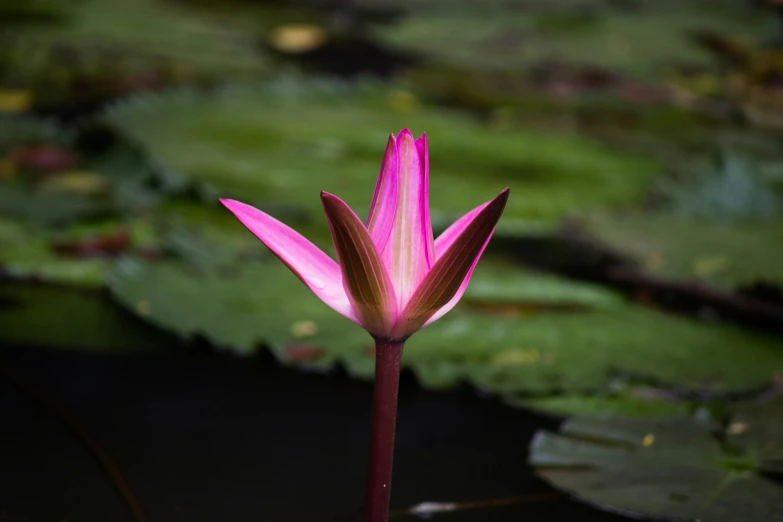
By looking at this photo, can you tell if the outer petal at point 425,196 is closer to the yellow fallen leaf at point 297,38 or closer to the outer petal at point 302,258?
the outer petal at point 302,258

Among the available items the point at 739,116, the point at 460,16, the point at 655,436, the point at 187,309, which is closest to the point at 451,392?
the point at 655,436

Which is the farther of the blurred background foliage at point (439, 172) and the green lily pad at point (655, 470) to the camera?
the blurred background foliage at point (439, 172)

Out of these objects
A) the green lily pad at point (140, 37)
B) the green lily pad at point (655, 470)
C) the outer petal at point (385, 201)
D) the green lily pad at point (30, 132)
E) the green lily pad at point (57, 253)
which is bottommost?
the green lily pad at point (655, 470)

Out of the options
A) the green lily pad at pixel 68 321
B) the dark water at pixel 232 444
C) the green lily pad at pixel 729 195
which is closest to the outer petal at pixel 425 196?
the dark water at pixel 232 444

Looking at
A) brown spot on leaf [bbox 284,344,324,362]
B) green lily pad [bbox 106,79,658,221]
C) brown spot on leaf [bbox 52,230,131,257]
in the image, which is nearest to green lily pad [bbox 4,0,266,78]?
green lily pad [bbox 106,79,658,221]

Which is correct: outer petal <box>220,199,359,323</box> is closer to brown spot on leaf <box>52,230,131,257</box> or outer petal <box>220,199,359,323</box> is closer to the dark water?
the dark water

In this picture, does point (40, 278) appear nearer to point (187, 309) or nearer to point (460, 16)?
point (187, 309)

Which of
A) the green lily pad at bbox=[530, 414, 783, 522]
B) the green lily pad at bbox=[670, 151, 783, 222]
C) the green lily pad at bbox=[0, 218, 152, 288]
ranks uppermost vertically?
the green lily pad at bbox=[670, 151, 783, 222]

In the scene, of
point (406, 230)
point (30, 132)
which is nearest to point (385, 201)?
point (406, 230)
